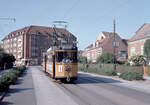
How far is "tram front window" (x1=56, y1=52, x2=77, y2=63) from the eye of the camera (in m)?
18.1

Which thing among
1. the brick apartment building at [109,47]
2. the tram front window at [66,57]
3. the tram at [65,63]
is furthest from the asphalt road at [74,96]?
the brick apartment building at [109,47]

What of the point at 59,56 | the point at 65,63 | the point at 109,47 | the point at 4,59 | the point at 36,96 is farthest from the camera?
the point at 109,47

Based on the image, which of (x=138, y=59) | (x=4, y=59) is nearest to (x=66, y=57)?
(x=138, y=59)

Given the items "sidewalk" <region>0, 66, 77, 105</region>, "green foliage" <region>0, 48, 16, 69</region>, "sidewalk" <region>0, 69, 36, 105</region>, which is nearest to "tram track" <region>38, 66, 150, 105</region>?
"sidewalk" <region>0, 66, 77, 105</region>

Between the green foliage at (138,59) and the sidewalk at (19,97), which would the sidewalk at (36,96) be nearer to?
the sidewalk at (19,97)

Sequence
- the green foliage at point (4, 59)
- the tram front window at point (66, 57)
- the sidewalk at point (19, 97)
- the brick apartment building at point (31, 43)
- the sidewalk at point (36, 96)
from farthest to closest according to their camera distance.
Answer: the brick apartment building at point (31, 43) < the green foliage at point (4, 59) < the tram front window at point (66, 57) < the sidewalk at point (36, 96) < the sidewalk at point (19, 97)

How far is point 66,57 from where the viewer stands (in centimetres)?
1817

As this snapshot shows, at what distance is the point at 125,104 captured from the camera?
9281 mm

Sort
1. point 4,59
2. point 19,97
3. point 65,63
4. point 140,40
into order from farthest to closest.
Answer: point 140,40 → point 4,59 → point 65,63 → point 19,97

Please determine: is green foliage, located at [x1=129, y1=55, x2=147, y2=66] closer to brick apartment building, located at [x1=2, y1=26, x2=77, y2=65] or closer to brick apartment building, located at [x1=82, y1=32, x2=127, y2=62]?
brick apartment building, located at [x1=82, y1=32, x2=127, y2=62]

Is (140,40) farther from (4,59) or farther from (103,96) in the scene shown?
(103,96)

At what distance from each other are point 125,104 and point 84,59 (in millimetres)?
50941

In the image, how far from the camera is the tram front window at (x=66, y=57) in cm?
1806

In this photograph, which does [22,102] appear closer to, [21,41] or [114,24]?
[114,24]
